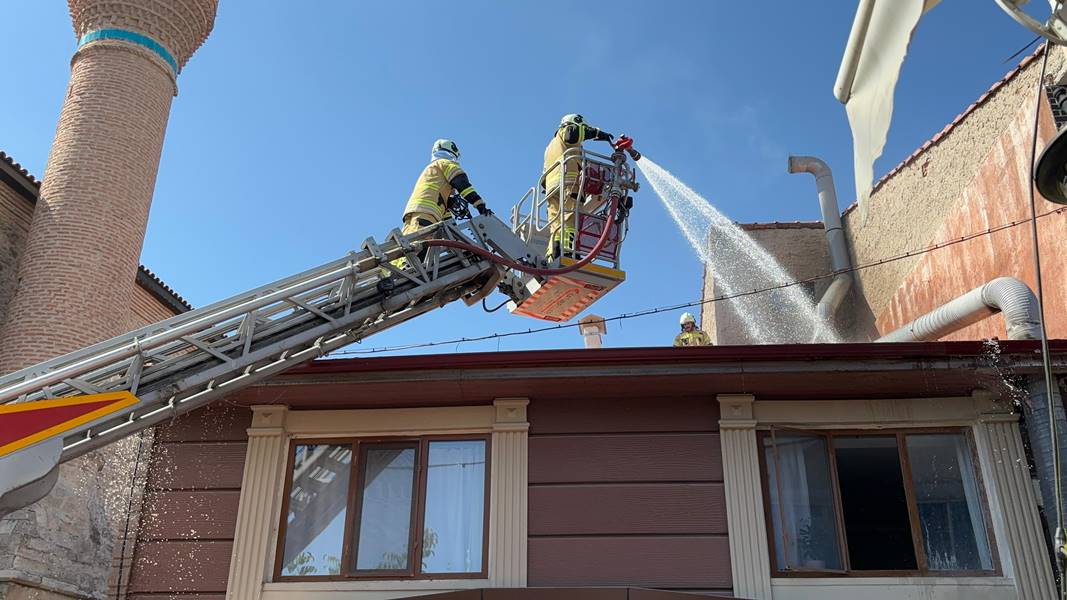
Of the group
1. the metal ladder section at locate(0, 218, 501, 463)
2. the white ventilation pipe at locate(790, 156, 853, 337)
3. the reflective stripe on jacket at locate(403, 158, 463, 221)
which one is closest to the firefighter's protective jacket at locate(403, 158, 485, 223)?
the reflective stripe on jacket at locate(403, 158, 463, 221)

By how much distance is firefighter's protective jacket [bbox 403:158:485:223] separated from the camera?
28.8 ft

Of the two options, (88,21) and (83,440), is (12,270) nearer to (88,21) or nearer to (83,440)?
(88,21)

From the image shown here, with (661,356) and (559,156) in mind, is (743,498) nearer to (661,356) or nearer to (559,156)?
(661,356)

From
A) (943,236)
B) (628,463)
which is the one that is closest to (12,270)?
(628,463)

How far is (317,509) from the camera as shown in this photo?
7.99 meters

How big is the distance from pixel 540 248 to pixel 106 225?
10823 millimetres

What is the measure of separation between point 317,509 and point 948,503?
538 cm

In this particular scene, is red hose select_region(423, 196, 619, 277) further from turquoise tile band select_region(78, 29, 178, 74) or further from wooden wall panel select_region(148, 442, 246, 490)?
turquoise tile band select_region(78, 29, 178, 74)

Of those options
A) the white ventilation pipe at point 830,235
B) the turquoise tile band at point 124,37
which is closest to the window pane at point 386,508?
the white ventilation pipe at point 830,235

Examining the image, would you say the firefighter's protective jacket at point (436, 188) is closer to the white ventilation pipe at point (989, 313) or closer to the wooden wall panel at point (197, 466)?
the wooden wall panel at point (197, 466)

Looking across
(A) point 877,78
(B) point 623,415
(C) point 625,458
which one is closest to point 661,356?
(B) point 623,415

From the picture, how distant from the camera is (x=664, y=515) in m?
7.62

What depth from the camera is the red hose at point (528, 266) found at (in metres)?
7.46

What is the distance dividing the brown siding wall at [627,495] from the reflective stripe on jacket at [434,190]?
7.12ft
